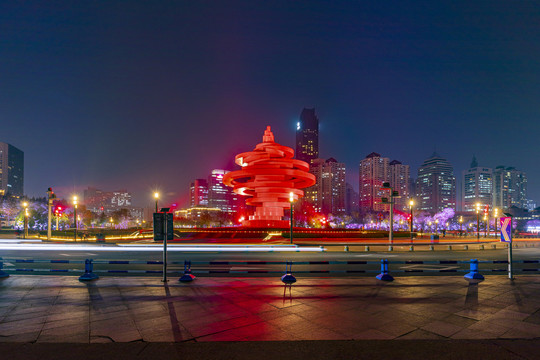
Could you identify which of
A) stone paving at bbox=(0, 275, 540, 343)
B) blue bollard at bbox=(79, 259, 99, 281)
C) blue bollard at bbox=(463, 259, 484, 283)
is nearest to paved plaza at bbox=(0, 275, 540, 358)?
stone paving at bbox=(0, 275, 540, 343)

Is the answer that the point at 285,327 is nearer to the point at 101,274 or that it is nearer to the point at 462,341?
the point at 462,341

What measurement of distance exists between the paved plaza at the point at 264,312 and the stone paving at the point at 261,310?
0.03m

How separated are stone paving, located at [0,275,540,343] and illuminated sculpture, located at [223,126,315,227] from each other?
120 feet

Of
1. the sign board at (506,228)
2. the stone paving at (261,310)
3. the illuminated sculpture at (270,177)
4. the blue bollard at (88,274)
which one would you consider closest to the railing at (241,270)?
the blue bollard at (88,274)

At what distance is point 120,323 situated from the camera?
7336 millimetres

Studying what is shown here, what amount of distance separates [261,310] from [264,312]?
7.6 inches

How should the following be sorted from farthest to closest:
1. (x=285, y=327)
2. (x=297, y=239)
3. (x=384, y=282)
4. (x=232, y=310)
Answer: (x=297, y=239) → (x=384, y=282) → (x=232, y=310) → (x=285, y=327)

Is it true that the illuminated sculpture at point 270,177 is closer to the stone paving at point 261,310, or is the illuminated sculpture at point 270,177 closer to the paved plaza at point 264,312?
the stone paving at point 261,310

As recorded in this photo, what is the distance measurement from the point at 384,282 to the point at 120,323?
386 inches

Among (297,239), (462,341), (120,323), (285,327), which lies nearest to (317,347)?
(285,327)

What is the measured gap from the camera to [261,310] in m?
8.33

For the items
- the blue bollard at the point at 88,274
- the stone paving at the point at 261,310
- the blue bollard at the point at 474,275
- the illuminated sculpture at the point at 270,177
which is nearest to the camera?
the stone paving at the point at 261,310

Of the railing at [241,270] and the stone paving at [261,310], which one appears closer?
the stone paving at [261,310]

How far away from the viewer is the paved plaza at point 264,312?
21.1ft
